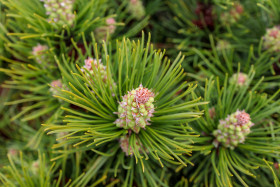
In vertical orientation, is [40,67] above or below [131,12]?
below

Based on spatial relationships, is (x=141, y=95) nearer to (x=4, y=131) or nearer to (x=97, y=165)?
(x=97, y=165)

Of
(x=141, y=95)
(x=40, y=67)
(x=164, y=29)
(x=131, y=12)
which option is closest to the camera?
(x=141, y=95)

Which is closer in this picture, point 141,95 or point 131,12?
point 141,95

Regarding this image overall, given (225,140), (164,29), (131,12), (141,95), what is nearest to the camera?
(141,95)

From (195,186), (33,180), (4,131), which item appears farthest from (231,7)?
(4,131)

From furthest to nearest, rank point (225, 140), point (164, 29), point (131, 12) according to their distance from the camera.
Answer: point (164, 29) < point (131, 12) < point (225, 140)

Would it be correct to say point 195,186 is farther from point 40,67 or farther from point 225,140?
point 40,67

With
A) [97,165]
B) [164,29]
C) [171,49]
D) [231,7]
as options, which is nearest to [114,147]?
[97,165]

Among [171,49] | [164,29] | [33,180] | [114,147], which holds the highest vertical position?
[164,29]

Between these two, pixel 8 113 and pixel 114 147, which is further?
pixel 8 113
